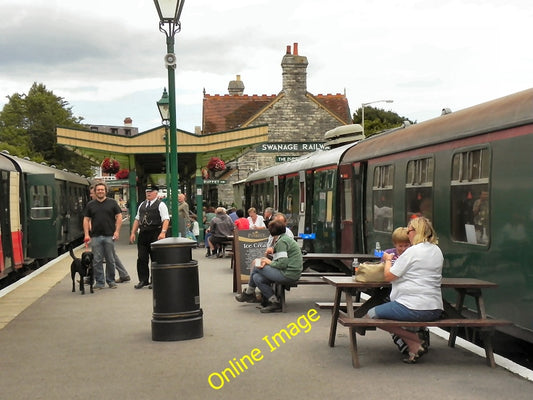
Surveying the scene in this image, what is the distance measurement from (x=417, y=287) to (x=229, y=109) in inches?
1871

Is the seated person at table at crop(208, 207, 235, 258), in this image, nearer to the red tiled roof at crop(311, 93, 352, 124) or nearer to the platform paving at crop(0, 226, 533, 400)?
the platform paving at crop(0, 226, 533, 400)

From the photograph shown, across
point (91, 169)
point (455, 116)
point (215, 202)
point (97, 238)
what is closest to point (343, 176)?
point (97, 238)

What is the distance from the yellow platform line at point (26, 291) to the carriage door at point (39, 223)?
465 mm

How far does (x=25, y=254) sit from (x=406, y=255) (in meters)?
11.9

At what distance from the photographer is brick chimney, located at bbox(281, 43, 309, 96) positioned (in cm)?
4881

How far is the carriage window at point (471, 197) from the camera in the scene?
28.4 ft

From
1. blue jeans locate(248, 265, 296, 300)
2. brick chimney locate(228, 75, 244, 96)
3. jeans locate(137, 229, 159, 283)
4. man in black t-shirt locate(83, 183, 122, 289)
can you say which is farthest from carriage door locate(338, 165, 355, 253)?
brick chimney locate(228, 75, 244, 96)

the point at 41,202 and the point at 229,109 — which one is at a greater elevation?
the point at 229,109

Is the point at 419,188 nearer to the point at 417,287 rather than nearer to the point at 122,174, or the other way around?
the point at 417,287

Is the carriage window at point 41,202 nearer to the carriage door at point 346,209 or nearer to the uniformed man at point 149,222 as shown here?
the uniformed man at point 149,222

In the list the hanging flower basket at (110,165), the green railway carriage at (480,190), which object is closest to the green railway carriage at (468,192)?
→ the green railway carriage at (480,190)

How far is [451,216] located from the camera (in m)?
9.71

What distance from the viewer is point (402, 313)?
23.9 feet

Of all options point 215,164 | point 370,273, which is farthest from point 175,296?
point 215,164
